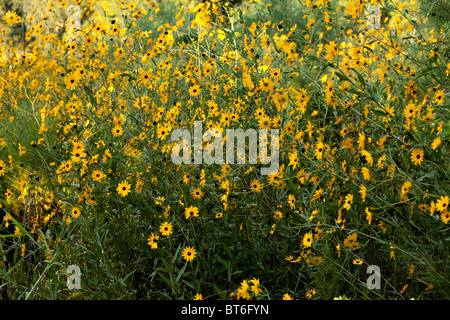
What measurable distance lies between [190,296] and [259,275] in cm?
38

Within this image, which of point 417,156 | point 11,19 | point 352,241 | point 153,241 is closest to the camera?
point 417,156

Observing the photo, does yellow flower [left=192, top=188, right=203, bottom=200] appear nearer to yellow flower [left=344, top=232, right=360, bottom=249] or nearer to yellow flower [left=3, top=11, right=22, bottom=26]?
yellow flower [left=344, top=232, right=360, bottom=249]

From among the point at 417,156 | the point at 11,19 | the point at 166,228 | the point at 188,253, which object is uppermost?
A: the point at 11,19

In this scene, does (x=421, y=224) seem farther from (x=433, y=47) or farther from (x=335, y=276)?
(x=433, y=47)

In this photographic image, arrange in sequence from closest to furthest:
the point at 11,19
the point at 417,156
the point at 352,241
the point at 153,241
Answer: the point at 417,156 → the point at 352,241 → the point at 153,241 → the point at 11,19

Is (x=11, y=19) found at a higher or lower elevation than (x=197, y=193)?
higher

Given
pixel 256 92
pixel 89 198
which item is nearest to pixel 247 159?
pixel 256 92

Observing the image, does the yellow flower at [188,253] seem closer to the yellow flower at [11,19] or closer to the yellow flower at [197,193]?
the yellow flower at [197,193]

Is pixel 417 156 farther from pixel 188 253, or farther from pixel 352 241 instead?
pixel 188 253

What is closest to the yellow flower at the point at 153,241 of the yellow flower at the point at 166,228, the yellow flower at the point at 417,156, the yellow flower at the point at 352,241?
the yellow flower at the point at 166,228

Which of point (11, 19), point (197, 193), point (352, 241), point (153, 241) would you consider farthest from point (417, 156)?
point (11, 19)

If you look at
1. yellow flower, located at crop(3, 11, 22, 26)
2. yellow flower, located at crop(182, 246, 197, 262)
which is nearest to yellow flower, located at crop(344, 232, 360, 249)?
yellow flower, located at crop(182, 246, 197, 262)

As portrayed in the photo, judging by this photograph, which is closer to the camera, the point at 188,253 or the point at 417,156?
the point at 417,156
